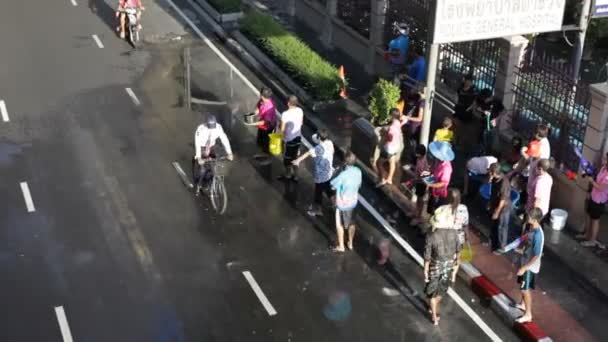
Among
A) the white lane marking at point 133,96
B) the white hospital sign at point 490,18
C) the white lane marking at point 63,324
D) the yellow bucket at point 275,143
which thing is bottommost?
the white lane marking at point 63,324

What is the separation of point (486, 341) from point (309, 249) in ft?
12.1

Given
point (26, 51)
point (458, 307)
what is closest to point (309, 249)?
point (458, 307)

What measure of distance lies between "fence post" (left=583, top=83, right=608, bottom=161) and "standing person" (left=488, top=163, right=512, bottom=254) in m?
1.69

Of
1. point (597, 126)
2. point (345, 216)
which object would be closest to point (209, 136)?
point (345, 216)

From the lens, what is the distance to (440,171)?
595 inches

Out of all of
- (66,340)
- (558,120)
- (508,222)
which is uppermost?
(558,120)

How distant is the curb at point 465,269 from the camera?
13031 millimetres

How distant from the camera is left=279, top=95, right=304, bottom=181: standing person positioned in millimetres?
17094

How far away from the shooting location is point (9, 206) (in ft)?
53.6

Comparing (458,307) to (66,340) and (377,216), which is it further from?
(66,340)

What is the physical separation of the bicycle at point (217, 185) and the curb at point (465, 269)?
322 cm

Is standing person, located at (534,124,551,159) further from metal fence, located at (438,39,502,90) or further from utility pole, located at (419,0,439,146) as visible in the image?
metal fence, located at (438,39,502,90)

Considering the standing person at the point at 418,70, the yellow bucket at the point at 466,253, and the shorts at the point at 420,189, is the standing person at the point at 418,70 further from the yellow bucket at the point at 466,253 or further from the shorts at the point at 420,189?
the yellow bucket at the point at 466,253

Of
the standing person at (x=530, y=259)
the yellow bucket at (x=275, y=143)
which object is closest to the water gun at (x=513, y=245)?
the standing person at (x=530, y=259)
